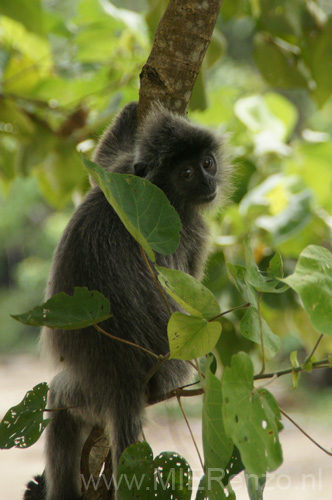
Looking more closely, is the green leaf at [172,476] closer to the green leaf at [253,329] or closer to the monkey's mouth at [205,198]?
the green leaf at [253,329]

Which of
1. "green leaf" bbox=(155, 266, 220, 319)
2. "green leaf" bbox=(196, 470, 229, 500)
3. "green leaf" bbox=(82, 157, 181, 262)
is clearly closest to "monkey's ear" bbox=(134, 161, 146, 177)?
"green leaf" bbox=(82, 157, 181, 262)

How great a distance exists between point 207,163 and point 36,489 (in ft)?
3.86

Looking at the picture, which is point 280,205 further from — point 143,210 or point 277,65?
point 143,210

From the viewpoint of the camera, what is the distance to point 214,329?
918 mm

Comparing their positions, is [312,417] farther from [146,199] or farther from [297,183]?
[146,199]

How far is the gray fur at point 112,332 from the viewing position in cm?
139

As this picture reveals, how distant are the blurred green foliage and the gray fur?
258mm

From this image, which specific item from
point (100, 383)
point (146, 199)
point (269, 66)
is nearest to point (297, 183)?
point (269, 66)

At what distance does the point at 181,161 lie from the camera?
179cm

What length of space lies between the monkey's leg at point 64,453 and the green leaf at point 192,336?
80 cm

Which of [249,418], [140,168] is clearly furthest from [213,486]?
[140,168]

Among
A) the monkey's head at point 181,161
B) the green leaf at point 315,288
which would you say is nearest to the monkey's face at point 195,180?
the monkey's head at point 181,161

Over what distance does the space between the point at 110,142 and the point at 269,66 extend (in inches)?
26.3

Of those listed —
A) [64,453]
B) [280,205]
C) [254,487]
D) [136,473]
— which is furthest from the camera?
[280,205]
